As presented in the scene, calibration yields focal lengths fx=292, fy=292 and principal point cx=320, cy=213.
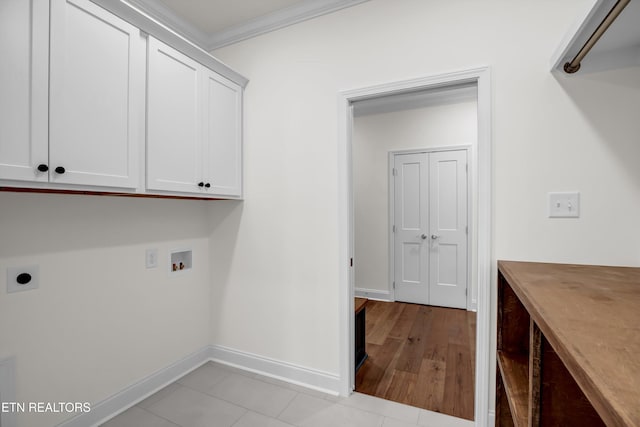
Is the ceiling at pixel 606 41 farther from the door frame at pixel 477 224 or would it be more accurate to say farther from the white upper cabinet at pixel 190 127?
the white upper cabinet at pixel 190 127

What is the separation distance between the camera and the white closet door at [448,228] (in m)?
3.63

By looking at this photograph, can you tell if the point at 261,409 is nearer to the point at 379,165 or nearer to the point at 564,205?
the point at 564,205

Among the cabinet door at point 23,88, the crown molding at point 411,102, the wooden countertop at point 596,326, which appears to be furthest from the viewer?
the crown molding at point 411,102

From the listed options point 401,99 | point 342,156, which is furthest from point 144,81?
point 401,99

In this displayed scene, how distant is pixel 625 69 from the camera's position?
1.38m

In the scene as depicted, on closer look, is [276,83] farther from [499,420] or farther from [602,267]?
[499,420]

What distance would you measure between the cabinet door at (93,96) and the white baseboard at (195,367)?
1342 mm

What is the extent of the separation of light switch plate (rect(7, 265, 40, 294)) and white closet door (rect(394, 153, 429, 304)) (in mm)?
3525

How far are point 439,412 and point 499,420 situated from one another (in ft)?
1.42

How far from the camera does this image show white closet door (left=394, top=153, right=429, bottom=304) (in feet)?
12.5

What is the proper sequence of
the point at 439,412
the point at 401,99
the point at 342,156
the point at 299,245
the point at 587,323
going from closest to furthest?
the point at 587,323, the point at 439,412, the point at 342,156, the point at 299,245, the point at 401,99

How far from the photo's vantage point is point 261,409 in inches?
72.9

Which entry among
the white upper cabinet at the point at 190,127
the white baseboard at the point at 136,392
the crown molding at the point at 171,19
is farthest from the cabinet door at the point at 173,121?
the white baseboard at the point at 136,392

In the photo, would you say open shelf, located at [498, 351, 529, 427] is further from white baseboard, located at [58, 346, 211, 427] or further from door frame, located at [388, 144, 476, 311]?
door frame, located at [388, 144, 476, 311]
